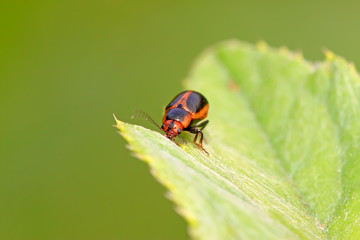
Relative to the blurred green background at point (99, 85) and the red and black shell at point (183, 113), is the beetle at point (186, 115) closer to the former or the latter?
the red and black shell at point (183, 113)

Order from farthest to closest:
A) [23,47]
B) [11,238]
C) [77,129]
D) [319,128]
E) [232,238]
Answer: [23,47]
[77,129]
[11,238]
[319,128]
[232,238]

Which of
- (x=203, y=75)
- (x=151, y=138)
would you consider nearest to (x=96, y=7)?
(x=203, y=75)

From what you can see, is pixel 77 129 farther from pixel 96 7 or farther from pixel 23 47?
pixel 96 7

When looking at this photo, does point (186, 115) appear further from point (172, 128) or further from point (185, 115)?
point (172, 128)

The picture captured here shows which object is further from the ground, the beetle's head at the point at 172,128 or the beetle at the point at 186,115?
the beetle at the point at 186,115

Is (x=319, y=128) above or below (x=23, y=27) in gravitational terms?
above

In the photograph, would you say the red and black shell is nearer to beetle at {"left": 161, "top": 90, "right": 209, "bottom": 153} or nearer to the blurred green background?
beetle at {"left": 161, "top": 90, "right": 209, "bottom": 153}

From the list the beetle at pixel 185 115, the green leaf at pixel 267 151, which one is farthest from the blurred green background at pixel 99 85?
the beetle at pixel 185 115

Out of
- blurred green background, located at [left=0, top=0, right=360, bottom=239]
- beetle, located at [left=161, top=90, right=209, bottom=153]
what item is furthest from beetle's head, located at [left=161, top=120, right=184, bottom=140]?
blurred green background, located at [left=0, top=0, right=360, bottom=239]

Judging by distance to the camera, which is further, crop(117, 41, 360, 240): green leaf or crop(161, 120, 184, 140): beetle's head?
crop(161, 120, 184, 140): beetle's head
